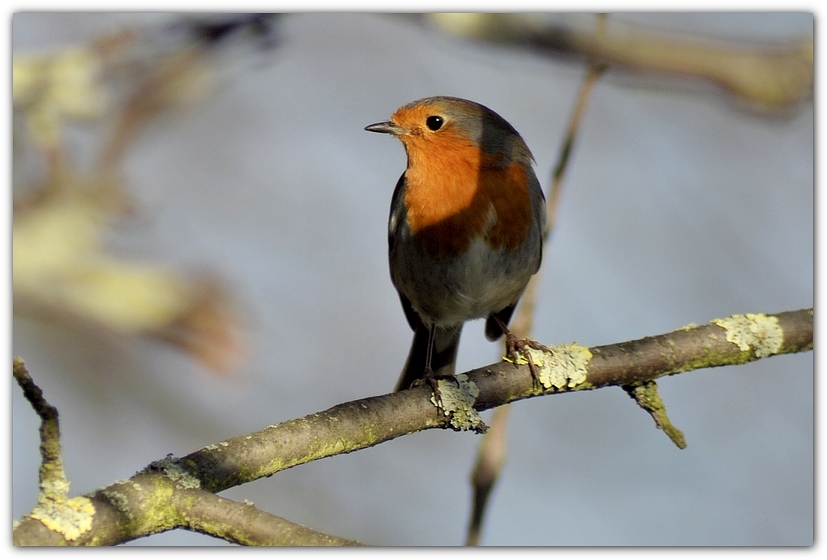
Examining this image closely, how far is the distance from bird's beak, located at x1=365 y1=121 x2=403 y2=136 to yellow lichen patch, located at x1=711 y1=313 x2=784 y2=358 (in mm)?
1057

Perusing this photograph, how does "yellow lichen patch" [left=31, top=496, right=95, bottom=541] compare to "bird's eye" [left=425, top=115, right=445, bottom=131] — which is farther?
"bird's eye" [left=425, top=115, right=445, bottom=131]

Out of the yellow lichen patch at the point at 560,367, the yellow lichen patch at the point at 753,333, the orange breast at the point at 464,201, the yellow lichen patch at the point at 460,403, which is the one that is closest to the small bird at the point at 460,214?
the orange breast at the point at 464,201

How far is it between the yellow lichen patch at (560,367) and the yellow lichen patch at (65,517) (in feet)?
3.79

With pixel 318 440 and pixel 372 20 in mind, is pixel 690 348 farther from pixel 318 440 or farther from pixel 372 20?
pixel 372 20

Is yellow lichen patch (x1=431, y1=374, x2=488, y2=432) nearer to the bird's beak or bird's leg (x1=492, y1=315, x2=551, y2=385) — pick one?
bird's leg (x1=492, y1=315, x2=551, y2=385)

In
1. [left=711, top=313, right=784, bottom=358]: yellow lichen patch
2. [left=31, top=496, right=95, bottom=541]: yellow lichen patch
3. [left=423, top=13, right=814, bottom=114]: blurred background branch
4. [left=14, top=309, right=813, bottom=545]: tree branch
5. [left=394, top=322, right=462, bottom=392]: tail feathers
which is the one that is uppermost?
[left=423, top=13, right=814, bottom=114]: blurred background branch

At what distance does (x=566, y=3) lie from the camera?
267cm

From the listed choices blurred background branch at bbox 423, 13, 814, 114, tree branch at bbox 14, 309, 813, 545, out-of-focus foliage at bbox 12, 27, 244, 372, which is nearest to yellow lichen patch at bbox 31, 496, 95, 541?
tree branch at bbox 14, 309, 813, 545

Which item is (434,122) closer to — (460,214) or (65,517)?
(460,214)

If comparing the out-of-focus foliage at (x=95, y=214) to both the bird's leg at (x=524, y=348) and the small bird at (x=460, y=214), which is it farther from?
the bird's leg at (x=524, y=348)

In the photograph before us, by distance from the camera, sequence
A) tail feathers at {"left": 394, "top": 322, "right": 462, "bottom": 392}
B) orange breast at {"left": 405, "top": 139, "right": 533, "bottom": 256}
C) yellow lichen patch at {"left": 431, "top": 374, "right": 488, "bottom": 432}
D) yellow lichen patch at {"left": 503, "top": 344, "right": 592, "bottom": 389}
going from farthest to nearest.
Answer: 1. tail feathers at {"left": 394, "top": 322, "right": 462, "bottom": 392}
2. orange breast at {"left": 405, "top": 139, "right": 533, "bottom": 256}
3. yellow lichen patch at {"left": 503, "top": 344, "right": 592, "bottom": 389}
4. yellow lichen patch at {"left": 431, "top": 374, "right": 488, "bottom": 432}

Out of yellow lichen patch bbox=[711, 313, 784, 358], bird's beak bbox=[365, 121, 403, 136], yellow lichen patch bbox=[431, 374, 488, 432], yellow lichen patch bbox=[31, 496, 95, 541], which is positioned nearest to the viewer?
yellow lichen patch bbox=[31, 496, 95, 541]

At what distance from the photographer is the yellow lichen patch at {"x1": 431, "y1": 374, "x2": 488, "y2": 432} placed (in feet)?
6.82

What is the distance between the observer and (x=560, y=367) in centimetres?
230
